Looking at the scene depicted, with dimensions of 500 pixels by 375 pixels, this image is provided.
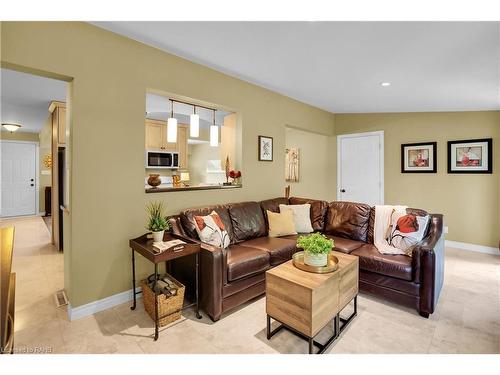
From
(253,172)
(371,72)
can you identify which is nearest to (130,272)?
(253,172)

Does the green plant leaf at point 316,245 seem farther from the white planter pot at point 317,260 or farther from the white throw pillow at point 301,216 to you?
the white throw pillow at point 301,216

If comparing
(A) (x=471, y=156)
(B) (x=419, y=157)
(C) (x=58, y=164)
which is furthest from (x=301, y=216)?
(C) (x=58, y=164)

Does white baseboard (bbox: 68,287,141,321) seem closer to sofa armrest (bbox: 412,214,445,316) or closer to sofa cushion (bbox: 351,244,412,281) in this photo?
sofa cushion (bbox: 351,244,412,281)

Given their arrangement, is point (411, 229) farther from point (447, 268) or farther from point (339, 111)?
point (339, 111)

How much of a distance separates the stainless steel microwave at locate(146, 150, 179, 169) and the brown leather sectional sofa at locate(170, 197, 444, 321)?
2.75 metres

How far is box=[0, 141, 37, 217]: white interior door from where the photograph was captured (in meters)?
6.98

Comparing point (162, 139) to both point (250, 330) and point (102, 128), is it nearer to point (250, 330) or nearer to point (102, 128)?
point (102, 128)

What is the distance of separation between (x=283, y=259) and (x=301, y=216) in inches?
34.0

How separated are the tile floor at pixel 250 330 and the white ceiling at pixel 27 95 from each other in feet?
8.37

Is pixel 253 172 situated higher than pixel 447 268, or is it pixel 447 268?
pixel 253 172

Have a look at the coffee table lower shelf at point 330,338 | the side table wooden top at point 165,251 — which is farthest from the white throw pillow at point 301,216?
the side table wooden top at point 165,251

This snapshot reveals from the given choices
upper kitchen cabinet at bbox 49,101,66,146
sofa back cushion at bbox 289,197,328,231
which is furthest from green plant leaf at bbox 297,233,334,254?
upper kitchen cabinet at bbox 49,101,66,146

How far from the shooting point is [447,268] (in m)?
3.40
